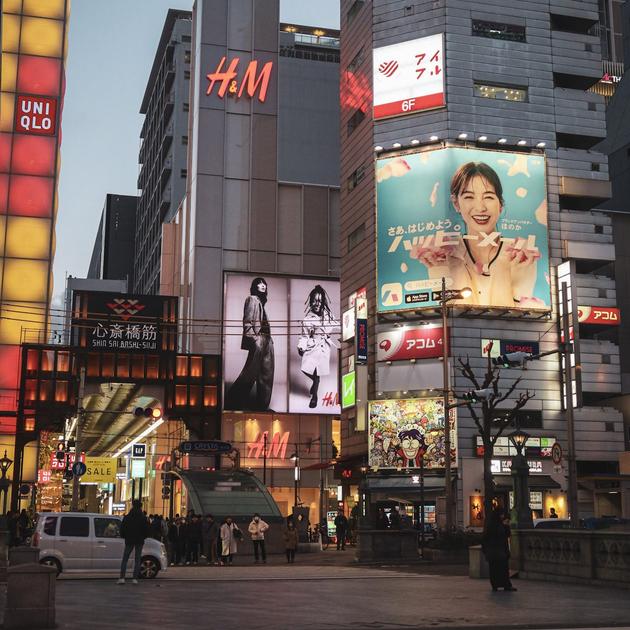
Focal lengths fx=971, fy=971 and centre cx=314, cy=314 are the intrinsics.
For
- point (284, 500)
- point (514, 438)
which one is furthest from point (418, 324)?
point (284, 500)

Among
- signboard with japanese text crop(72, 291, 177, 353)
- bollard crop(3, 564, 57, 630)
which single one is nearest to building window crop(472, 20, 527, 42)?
signboard with japanese text crop(72, 291, 177, 353)

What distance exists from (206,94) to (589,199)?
3473cm

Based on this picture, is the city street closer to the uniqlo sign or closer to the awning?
the awning

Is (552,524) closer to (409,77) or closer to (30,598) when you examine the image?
(30,598)

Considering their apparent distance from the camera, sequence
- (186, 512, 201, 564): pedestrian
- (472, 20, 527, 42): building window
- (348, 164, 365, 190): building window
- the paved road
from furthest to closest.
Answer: (348, 164, 365, 190): building window → (472, 20, 527, 42): building window → (186, 512, 201, 564): pedestrian → the paved road

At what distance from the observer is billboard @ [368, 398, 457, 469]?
53.7 m

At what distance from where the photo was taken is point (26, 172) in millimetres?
63438

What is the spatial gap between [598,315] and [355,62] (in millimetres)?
22716

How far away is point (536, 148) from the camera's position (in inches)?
2254

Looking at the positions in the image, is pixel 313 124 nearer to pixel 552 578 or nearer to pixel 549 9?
pixel 549 9

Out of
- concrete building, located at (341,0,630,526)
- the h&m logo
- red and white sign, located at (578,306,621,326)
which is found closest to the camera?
concrete building, located at (341,0,630,526)

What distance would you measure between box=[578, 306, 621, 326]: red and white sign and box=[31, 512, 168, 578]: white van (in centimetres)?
3657

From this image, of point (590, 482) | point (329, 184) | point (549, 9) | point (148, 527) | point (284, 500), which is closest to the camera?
point (148, 527)

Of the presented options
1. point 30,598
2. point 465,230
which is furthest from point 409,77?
point 30,598
